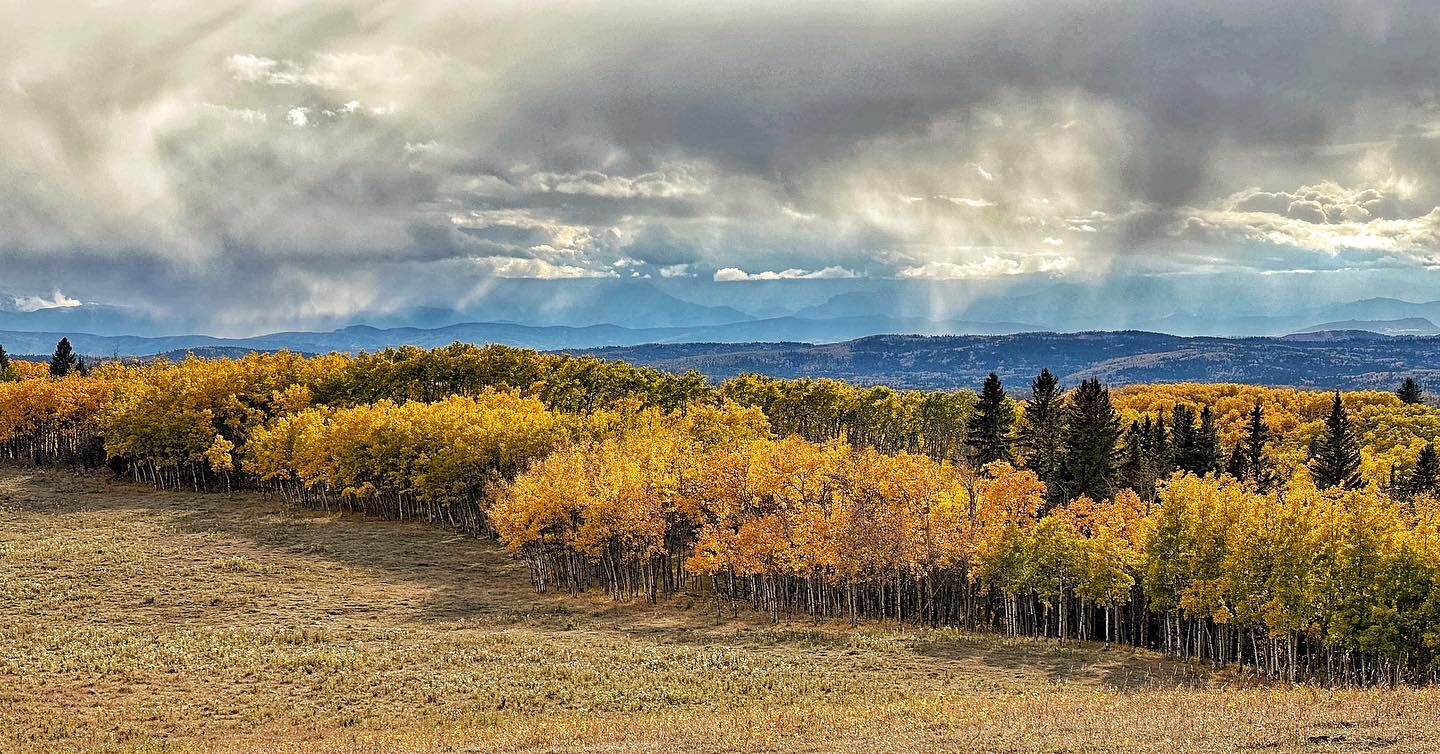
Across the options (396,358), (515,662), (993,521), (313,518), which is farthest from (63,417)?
(993,521)

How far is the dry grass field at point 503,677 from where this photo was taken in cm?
3616

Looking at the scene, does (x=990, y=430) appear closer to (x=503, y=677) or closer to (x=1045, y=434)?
(x=1045, y=434)

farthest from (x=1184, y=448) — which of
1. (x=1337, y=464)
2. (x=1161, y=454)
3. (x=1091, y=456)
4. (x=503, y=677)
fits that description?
(x=503, y=677)

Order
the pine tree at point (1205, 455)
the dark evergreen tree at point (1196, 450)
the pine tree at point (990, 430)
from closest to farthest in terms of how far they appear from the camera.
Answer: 1. the pine tree at point (1205, 455)
2. the dark evergreen tree at point (1196, 450)
3. the pine tree at point (990, 430)

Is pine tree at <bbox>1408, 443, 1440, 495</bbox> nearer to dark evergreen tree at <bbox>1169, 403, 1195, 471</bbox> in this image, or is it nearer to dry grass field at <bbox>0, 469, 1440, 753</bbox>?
dark evergreen tree at <bbox>1169, 403, 1195, 471</bbox>

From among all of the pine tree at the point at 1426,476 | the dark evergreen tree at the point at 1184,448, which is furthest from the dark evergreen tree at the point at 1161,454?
the pine tree at the point at 1426,476

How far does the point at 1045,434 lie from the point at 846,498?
4087 centimetres

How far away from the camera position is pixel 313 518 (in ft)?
398

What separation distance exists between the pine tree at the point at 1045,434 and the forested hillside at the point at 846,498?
0.36 m

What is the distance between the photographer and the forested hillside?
61219mm

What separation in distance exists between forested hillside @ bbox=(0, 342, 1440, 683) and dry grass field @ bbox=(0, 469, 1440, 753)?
17.2 ft

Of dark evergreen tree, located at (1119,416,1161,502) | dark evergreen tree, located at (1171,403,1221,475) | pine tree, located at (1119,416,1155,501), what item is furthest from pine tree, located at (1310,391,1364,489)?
pine tree, located at (1119,416,1155,501)

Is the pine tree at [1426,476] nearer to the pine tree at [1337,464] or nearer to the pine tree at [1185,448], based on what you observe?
the pine tree at [1337,464]

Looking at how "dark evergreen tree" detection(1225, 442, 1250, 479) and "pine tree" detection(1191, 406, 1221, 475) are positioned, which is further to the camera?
"pine tree" detection(1191, 406, 1221, 475)
